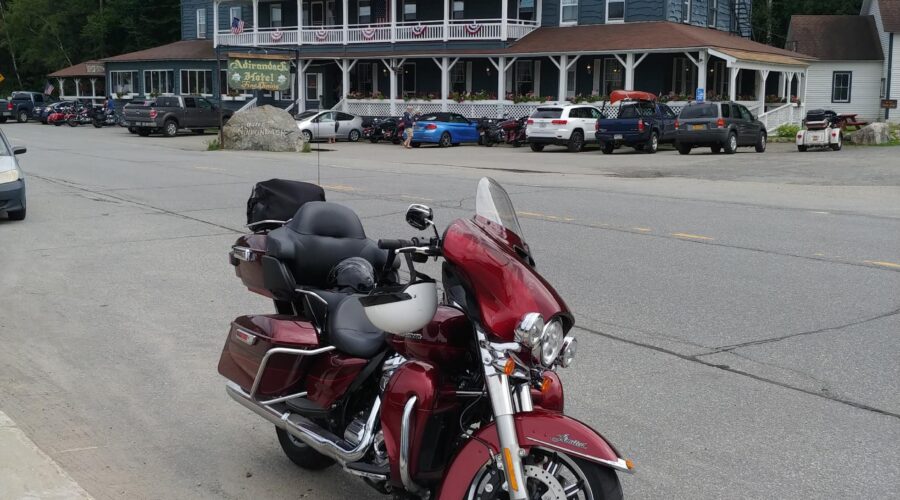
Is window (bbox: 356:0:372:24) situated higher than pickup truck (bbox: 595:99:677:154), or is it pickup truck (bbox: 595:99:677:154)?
window (bbox: 356:0:372:24)

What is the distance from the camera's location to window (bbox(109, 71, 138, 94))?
6050 cm

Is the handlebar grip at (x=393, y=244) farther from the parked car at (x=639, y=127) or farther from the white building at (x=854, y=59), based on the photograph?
the white building at (x=854, y=59)

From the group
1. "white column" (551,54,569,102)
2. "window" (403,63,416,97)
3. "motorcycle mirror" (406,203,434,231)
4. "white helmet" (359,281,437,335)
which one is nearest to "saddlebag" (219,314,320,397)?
"white helmet" (359,281,437,335)

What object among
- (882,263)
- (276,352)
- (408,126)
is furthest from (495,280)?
(408,126)

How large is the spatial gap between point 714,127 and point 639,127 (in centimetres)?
265

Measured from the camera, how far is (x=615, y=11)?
41031 millimetres

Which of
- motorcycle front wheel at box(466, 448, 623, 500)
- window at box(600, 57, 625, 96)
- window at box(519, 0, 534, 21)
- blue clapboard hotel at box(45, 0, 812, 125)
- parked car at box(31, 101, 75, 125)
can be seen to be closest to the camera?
motorcycle front wheel at box(466, 448, 623, 500)

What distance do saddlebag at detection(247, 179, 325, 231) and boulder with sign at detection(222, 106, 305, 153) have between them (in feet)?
96.1

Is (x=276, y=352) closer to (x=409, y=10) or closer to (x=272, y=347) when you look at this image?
(x=272, y=347)

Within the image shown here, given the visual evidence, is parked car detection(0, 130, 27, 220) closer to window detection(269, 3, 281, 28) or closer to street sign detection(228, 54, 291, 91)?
street sign detection(228, 54, 291, 91)

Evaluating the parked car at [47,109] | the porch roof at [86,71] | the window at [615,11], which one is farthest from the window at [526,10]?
the porch roof at [86,71]

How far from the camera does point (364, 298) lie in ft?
12.4

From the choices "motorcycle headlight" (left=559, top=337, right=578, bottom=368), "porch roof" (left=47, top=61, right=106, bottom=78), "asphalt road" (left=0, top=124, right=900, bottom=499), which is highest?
"porch roof" (left=47, top=61, right=106, bottom=78)

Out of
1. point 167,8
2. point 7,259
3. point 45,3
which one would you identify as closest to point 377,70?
point 167,8
